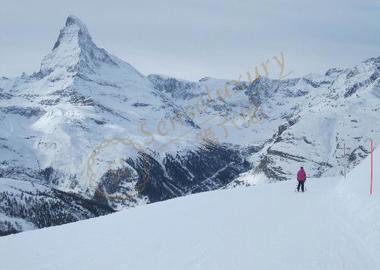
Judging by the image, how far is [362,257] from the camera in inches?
693

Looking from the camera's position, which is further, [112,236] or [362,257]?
[112,236]

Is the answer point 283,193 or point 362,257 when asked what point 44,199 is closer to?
point 283,193

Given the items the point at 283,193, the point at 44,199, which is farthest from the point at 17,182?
the point at 283,193

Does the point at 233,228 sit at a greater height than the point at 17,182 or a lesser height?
greater

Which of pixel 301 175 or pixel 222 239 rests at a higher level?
pixel 222 239

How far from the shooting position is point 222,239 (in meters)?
21.6

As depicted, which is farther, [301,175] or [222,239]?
[301,175]

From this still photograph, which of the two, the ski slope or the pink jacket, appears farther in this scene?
the pink jacket

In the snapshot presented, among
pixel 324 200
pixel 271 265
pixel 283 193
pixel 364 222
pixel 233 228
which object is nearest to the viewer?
pixel 271 265

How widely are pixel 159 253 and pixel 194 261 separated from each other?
6.78 feet

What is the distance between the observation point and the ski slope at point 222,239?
18.1 m

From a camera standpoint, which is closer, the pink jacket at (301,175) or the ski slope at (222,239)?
the ski slope at (222,239)

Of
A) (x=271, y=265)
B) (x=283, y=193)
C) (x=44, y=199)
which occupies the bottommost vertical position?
(x=44, y=199)

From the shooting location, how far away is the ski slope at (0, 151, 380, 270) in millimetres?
18094
